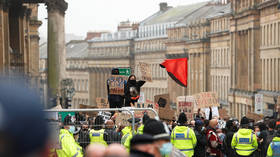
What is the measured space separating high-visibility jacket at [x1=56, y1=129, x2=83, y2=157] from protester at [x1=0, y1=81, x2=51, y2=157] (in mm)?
6779

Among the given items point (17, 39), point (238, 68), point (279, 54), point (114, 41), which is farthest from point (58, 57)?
point (114, 41)

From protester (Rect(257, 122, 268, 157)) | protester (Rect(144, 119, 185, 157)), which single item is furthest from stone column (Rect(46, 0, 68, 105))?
protester (Rect(144, 119, 185, 157))

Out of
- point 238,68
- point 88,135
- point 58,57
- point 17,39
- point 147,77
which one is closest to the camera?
point 88,135

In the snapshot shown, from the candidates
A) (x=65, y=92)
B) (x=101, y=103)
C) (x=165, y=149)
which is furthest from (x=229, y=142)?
(x=65, y=92)

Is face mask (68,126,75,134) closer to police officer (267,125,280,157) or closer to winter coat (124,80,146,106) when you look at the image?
police officer (267,125,280,157)

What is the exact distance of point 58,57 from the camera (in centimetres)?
3094

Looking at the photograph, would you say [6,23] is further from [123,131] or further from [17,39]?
[123,131]

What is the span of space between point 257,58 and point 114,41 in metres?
99.7

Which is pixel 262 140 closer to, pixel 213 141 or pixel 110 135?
pixel 213 141

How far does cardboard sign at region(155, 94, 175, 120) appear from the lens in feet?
50.5

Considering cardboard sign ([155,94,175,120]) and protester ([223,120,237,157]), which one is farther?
cardboard sign ([155,94,175,120])

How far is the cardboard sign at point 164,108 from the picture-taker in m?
15.4

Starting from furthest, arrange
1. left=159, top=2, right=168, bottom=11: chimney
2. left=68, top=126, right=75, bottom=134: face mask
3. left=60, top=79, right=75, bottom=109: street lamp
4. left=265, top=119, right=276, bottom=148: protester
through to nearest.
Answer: left=159, top=2, right=168, bottom=11: chimney
left=60, top=79, right=75, bottom=109: street lamp
left=265, top=119, right=276, bottom=148: protester
left=68, top=126, right=75, bottom=134: face mask

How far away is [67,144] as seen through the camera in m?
9.48
